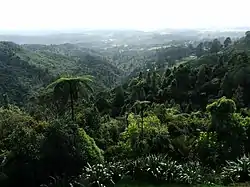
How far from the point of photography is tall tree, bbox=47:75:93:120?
48.2 feet

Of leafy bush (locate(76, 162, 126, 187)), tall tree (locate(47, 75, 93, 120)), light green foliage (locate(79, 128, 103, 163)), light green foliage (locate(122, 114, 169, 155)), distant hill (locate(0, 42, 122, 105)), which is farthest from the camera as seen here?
distant hill (locate(0, 42, 122, 105))

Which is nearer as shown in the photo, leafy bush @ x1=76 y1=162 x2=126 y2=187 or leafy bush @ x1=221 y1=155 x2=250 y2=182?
leafy bush @ x1=76 y1=162 x2=126 y2=187

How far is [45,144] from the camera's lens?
484 inches

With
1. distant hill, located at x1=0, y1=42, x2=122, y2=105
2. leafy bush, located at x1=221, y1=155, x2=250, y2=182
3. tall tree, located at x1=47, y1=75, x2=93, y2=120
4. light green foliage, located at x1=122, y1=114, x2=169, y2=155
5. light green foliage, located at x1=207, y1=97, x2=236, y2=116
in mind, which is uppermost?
tall tree, located at x1=47, y1=75, x2=93, y2=120

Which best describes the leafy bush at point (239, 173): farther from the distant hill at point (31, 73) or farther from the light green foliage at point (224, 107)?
the distant hill at point (31, 73)

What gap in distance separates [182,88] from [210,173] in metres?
26.9

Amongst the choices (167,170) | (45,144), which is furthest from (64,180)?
(167,170)

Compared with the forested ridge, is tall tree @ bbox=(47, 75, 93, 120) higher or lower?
higher

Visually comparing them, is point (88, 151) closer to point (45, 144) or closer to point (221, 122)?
point (45, 144)

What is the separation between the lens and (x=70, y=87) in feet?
48.9

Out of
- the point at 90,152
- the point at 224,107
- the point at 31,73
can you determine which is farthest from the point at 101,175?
the point at 31,73

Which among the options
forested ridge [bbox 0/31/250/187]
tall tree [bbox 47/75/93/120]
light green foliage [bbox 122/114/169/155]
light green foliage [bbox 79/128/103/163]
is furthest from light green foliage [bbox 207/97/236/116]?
light green foliage [bbox 79/128/103/163]

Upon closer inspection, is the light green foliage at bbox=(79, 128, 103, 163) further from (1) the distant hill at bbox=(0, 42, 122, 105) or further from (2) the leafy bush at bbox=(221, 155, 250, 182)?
(1) the distant hill at bbox=(0, 42, 122, 105)

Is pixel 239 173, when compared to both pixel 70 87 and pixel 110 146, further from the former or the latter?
pixel 110 146
